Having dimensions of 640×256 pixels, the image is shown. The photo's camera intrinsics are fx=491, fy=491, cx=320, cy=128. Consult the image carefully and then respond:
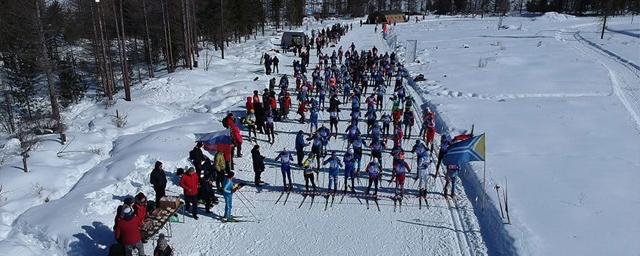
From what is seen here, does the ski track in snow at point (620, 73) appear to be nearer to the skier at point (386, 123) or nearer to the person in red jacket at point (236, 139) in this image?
the skier at point (386, 123)

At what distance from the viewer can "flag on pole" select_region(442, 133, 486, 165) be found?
528 inches

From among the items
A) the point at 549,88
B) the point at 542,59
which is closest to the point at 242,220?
the point at 549,88

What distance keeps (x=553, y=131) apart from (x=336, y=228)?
1215 centimetres

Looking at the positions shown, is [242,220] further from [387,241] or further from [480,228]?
[480,228]

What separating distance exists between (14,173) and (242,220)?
25.9ft

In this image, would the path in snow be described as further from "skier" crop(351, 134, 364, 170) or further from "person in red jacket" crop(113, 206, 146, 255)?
"person in red jacket" crop(113, 206, 146, 255)

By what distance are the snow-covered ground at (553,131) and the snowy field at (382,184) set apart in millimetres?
62

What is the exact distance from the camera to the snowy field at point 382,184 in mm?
11719

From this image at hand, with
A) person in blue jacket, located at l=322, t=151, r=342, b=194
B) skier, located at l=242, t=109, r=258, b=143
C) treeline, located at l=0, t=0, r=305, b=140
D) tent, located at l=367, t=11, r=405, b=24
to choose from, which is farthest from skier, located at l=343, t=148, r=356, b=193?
tent, located at l=367, t=11, r=405, b=24

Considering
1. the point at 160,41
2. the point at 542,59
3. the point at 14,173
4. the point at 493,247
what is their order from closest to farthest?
the point at 493,247 → the point at 14,173 → the point at 542,59 → the point at 160,41

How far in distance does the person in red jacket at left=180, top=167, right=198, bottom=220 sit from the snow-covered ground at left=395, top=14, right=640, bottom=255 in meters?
7.41

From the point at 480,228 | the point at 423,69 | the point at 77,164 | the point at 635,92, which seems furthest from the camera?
the point at 423,69

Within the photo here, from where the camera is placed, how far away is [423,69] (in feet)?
113

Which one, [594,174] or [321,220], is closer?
[321,220]
